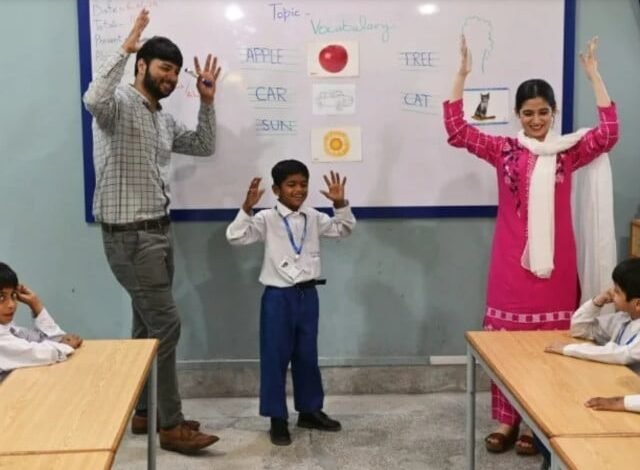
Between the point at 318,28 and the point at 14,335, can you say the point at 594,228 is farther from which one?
the point at 14,335

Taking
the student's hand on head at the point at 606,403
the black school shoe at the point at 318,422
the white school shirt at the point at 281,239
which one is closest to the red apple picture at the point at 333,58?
the white school shirt at the point at 281,239

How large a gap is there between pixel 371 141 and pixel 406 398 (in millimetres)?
1252

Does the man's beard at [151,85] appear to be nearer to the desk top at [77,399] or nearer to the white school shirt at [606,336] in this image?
the desk top at [77,399]

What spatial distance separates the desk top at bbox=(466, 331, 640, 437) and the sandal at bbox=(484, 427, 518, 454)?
2.59ft

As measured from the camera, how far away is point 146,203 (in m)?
3.15

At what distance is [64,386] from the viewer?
2168 millimetres

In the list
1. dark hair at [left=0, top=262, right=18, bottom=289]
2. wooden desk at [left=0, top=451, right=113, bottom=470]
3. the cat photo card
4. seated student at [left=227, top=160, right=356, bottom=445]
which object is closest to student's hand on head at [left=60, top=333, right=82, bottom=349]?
dark hair at [left=0, top=262, right=18, bottom=289]

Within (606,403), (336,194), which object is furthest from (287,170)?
(606,403)

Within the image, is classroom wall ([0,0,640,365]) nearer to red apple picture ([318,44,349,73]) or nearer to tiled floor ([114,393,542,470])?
Answer: tiled floor ([114,393,542,470])

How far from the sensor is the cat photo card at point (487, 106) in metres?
3.71

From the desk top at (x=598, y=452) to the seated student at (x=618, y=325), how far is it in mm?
561

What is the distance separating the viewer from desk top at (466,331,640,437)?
1.92m

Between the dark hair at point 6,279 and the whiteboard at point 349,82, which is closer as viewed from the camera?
the dark hair at point 6,279

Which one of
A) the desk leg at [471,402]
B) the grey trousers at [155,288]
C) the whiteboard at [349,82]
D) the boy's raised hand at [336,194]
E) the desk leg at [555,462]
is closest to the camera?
the desk leg at [555,462]
